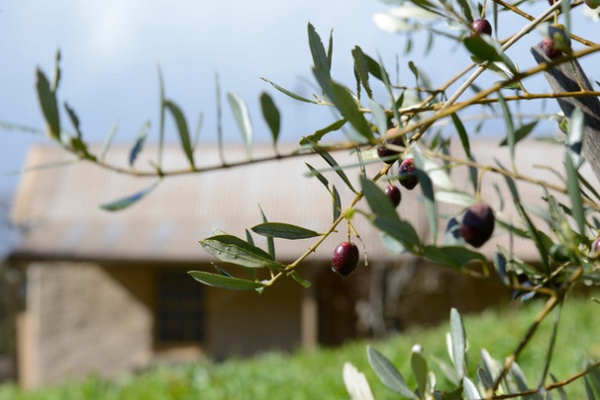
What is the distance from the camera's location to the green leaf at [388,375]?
81 cm

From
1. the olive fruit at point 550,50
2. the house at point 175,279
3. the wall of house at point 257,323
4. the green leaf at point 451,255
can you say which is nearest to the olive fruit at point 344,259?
the green leaf at point 451,255

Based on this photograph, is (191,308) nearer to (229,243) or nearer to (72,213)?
(72,213)

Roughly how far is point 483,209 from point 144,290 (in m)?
13.7

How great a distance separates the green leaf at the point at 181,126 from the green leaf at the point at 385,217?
0.27 m

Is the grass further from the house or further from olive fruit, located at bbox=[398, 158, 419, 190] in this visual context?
the house

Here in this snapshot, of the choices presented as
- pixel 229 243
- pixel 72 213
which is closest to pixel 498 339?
pixel 229 243

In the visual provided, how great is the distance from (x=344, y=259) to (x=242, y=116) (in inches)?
7.6

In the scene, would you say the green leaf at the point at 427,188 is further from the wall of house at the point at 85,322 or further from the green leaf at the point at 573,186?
the wall of house at the point at 85,322

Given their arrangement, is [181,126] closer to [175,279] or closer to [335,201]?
[335,201]

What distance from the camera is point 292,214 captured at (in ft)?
43.7

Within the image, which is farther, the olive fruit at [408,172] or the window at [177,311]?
the window at [177,311]

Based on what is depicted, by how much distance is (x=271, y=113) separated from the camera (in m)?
0.83

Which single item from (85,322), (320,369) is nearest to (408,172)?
(320,369)

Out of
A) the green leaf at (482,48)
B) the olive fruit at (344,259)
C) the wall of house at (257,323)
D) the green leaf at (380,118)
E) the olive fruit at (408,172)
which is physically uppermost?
the green leaf at (482,48)
